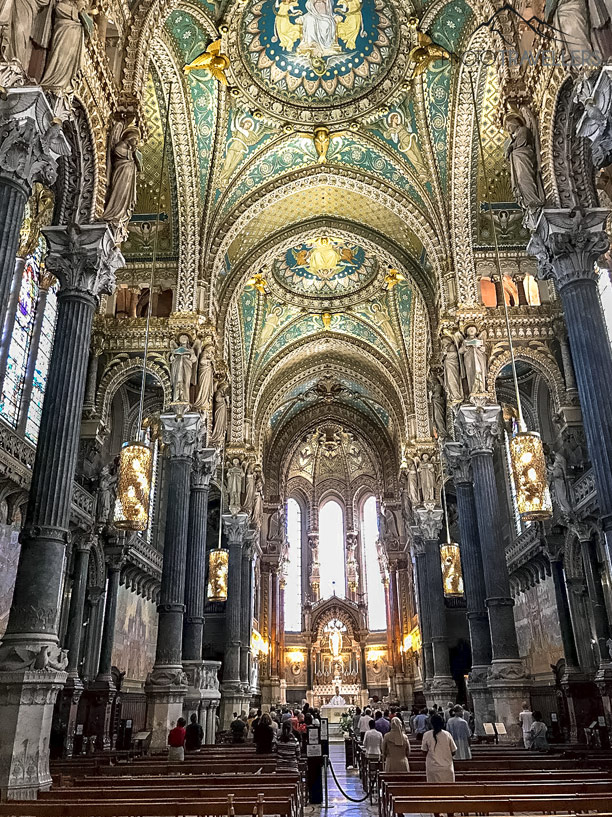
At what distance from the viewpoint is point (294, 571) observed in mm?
39000

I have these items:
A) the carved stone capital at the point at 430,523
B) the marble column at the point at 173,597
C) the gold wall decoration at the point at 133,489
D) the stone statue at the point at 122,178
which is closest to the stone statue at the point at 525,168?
the stone statue at the point at 122,178

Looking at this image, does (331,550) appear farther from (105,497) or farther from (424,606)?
(105,497)

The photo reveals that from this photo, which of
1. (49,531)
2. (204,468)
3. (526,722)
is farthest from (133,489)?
(526,722)

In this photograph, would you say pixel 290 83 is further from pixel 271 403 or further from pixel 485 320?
pixel 271 403

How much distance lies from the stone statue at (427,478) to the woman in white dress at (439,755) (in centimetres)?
1767

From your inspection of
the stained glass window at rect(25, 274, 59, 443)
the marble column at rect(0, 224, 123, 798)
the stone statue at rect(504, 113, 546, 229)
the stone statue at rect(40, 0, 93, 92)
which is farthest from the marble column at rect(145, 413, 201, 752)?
the stone statue at rect(40, 0, 93, 92)

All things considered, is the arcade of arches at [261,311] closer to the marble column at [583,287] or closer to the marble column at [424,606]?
the marble column at [583,287]

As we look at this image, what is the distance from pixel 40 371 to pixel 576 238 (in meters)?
11.2

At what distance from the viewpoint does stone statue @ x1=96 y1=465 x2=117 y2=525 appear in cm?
1652

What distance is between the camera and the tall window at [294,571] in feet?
126

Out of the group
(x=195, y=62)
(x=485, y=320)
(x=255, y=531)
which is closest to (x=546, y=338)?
(x=485, y=320)

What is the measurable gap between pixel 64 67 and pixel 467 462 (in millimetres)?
12713

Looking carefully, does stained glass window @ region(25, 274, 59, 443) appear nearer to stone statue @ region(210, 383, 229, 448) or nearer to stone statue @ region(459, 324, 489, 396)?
stone statue @ region(210, 383, 229, 448)

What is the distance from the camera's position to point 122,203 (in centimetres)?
996
